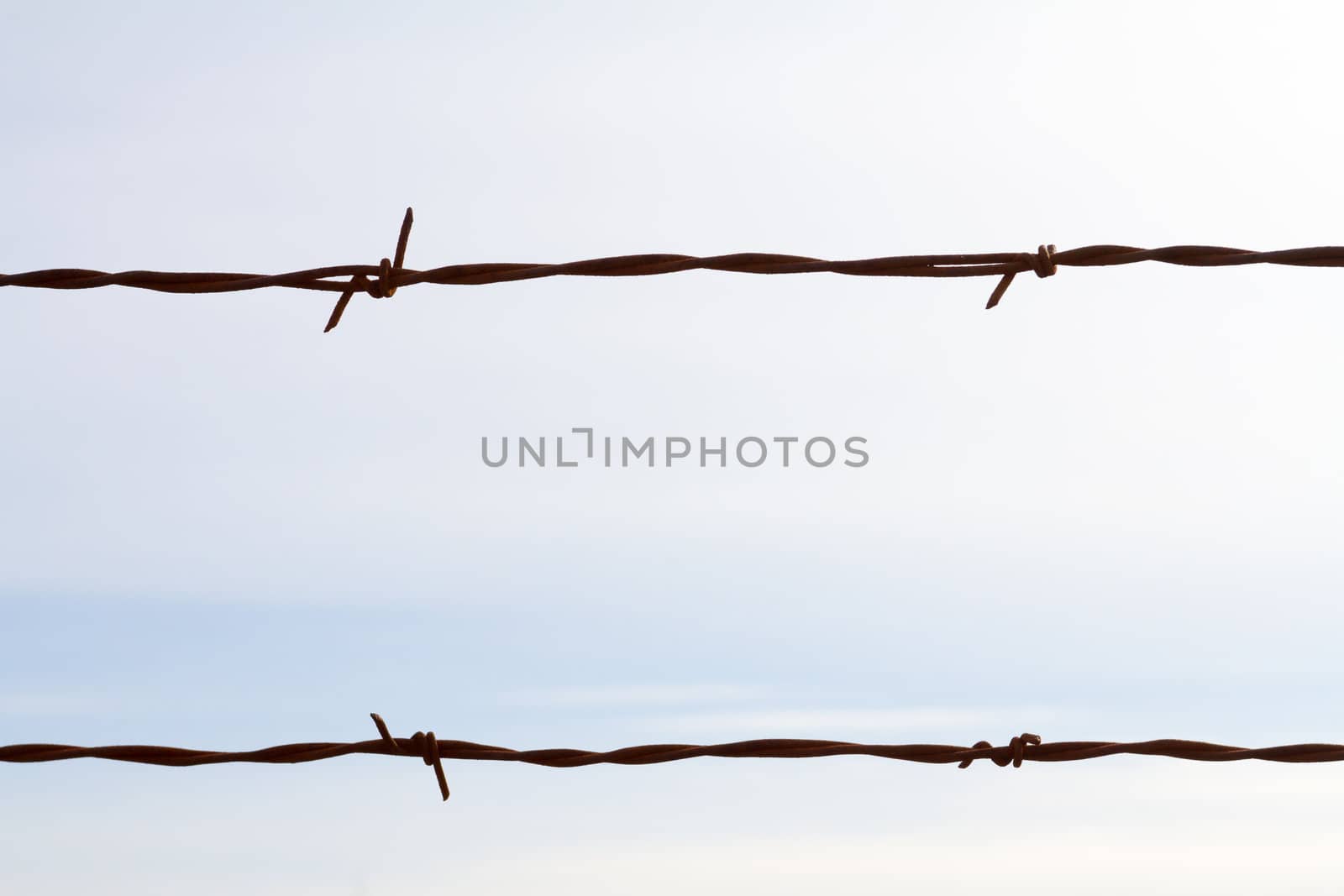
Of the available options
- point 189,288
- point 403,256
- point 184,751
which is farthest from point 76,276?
point 184,751

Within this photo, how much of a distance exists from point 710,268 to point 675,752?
78 cm

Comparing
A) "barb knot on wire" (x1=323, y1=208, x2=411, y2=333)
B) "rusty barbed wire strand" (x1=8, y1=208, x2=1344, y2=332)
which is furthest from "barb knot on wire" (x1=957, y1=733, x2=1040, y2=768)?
"barb knot on wire" (x1=323, y1=208, x2=411, y2=333)

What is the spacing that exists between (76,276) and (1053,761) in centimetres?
180

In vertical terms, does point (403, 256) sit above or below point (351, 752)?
above

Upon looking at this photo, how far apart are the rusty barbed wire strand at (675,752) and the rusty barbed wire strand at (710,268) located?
69 centimetres

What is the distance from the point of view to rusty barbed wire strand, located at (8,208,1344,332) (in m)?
2.20

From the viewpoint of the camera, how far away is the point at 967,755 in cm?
220

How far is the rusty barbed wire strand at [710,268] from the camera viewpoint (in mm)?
2203

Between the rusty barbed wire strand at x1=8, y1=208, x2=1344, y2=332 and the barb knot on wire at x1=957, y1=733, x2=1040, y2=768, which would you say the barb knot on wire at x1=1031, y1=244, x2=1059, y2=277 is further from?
the barb knot on wire at x1=957, y1=733, x2=1040, y2=768

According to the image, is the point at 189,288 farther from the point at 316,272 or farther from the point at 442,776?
the point at 442,776

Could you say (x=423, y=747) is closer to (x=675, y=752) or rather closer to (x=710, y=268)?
(x=675, y=752)

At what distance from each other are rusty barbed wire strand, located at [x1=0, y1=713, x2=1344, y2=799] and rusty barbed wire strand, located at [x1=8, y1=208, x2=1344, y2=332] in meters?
0.69

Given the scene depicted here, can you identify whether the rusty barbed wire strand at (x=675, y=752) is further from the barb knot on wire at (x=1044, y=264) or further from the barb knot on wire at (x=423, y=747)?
the barb knot on wire at (x=1044, y=264)

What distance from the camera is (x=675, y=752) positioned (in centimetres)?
217
